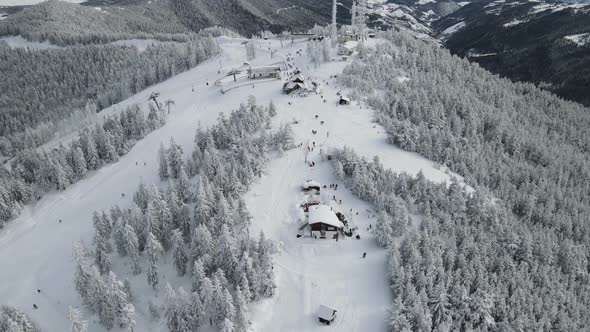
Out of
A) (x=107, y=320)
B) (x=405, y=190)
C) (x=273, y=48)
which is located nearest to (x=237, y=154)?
(x=405, y=190)

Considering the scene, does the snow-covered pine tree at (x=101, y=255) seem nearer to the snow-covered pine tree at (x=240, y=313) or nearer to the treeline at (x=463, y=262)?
the snow-covered pine tree at (x=240, y=313)

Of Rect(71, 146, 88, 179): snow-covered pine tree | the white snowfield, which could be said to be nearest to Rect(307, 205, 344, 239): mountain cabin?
the white snowfield

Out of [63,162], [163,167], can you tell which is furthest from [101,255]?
[63,162]

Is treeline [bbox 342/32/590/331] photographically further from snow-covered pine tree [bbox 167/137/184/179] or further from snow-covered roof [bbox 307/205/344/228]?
snow-covered pine tree [bbox 167/137/184/179]

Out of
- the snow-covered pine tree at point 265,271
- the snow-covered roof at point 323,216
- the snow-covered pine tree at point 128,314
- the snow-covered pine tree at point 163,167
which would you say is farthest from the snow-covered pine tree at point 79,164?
the snow-covered pine tree at point 265,271

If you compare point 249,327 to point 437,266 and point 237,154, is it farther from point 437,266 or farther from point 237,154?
point 237,154

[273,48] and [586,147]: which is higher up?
[273,48]
